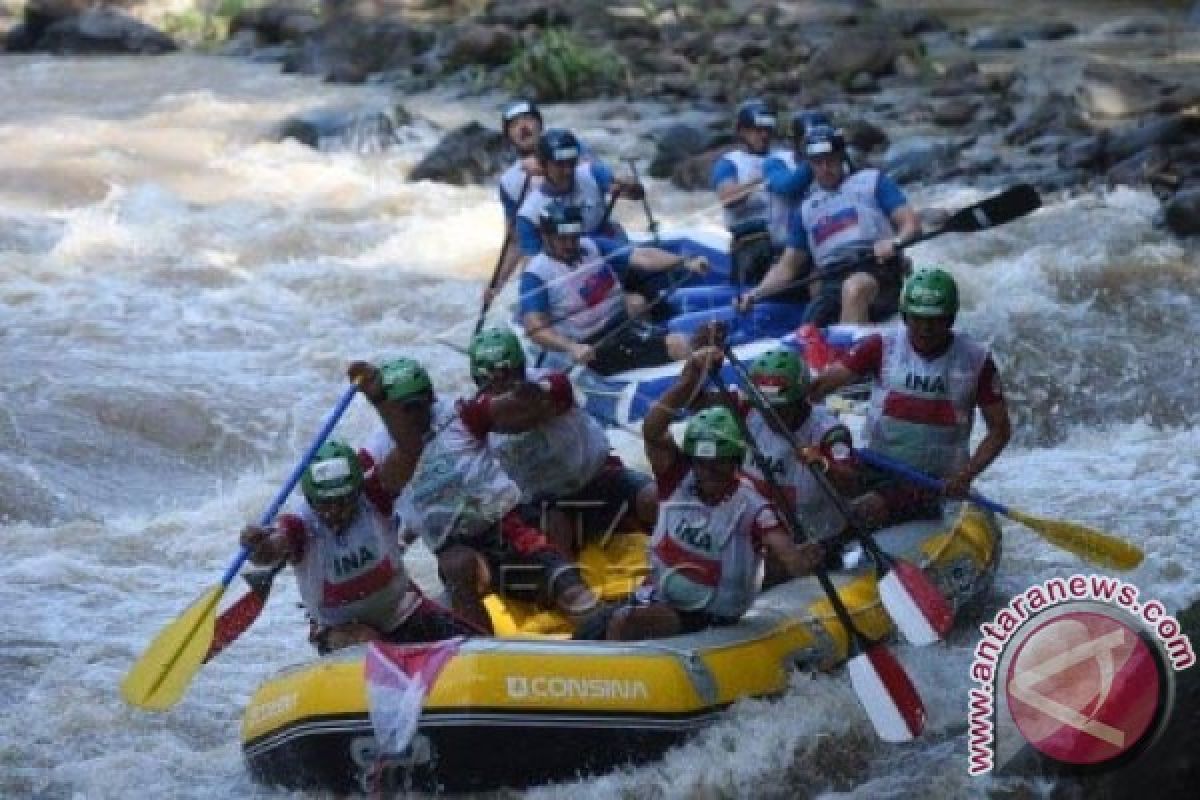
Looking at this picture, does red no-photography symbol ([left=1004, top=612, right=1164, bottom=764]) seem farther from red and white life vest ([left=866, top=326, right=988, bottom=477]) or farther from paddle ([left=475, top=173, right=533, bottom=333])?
paddle ([left=475, top=173, right=533, bottom=333])

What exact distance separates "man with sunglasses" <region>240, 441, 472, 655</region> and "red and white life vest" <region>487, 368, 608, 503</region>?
2.81 ft

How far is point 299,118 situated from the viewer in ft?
63.8

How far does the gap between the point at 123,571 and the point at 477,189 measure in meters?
8.05

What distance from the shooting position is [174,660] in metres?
6.45

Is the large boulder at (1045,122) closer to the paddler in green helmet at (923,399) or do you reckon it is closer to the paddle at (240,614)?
the paddler in green helmet at (923,399)

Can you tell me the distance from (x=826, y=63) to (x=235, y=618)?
582 inches

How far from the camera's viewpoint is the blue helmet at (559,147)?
414 inches

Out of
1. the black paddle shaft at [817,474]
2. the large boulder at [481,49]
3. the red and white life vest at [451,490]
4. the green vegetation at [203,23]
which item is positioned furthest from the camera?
the green vegetation at [203,23]

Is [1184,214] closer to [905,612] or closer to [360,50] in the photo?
[905,612]

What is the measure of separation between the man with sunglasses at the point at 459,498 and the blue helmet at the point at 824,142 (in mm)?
3451

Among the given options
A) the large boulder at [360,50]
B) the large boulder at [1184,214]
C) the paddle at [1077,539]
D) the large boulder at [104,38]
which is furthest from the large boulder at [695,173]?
the large boulder at [104,38]

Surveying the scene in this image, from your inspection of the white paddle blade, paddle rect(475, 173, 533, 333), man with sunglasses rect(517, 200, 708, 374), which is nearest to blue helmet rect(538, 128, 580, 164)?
man with sunglasses rect(517, 200, 708, 374)

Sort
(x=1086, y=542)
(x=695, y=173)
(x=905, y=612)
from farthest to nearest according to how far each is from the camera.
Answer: (x=695, y=173) < (x=1086, y=542) < (x=905, y=612)

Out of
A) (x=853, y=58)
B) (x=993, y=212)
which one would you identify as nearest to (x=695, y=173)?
(x=853, y=58)
